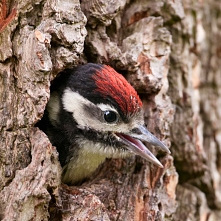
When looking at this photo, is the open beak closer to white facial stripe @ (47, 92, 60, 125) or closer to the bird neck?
the bird neck

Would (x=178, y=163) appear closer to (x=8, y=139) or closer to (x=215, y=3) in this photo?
Result: (x=8, y=139)

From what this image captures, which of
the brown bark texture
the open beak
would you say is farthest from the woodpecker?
the brown bark texture

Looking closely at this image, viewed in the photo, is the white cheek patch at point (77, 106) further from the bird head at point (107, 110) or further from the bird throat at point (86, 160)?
the bird throat at point (86, 160)

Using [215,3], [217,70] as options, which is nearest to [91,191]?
[217,70]

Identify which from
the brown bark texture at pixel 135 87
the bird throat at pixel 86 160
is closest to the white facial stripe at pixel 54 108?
the bird throat at pixel 86 160

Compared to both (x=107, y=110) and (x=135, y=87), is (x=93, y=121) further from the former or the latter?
(x=135, y=87)

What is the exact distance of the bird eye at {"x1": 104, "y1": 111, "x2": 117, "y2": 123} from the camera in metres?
3.30

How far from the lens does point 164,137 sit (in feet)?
11.6

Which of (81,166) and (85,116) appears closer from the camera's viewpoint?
(85,116)

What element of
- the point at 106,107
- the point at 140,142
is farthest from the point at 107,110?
the point at 140,142

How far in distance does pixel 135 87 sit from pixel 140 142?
39 cm

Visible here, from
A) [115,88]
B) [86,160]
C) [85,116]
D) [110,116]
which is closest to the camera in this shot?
[115,88]

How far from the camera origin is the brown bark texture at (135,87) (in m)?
2.96

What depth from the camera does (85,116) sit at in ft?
11.2
